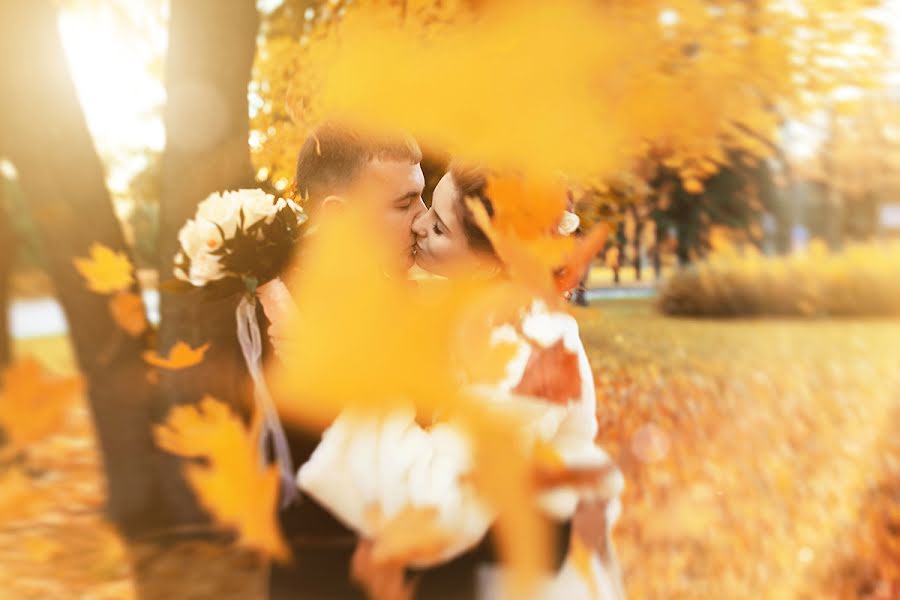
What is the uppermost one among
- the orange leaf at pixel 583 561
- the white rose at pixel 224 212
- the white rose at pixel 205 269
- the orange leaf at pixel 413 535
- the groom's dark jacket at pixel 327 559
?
the white rose at pixel 224 212

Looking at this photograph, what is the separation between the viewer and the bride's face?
183 cm

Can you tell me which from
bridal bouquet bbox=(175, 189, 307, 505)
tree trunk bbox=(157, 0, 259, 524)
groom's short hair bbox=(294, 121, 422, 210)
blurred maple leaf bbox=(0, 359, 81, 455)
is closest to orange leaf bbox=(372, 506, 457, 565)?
bridal bouquet bbox=(175, 189, 307, 505)

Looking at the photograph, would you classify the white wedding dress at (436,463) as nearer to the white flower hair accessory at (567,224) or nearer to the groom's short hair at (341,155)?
the white flower hair accessory at (567,224)

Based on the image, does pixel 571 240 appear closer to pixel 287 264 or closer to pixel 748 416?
pixel 287 264

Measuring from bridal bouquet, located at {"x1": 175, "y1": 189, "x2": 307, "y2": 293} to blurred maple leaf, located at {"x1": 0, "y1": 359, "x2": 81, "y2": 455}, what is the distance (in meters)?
1.46

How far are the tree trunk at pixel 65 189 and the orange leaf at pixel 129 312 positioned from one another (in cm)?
4

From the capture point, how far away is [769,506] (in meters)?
5.73

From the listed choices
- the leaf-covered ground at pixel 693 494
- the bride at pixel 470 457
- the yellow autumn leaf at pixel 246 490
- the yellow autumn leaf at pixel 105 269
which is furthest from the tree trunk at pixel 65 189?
the bride at pixel 470 457

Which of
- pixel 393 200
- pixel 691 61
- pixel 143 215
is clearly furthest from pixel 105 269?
pixel 691 61

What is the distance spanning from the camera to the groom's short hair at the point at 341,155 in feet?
6.28

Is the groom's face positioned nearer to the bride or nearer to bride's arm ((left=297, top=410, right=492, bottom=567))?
the bride

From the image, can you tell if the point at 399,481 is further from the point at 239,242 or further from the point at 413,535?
the point at 239,242

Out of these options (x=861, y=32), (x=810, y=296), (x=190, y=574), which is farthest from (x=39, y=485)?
(x=810, y=296)

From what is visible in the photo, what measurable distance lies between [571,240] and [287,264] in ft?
2.33
